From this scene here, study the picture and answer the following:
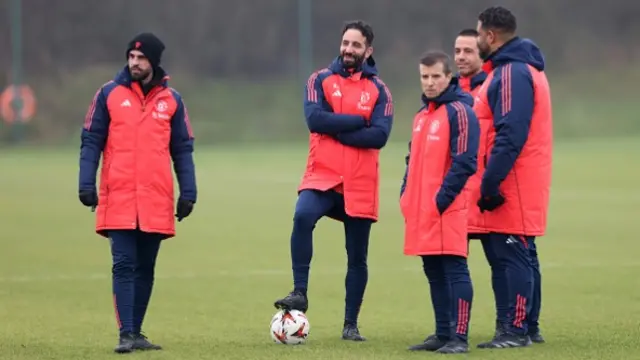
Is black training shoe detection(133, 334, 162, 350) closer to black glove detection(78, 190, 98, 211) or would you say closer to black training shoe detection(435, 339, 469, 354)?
black glove detection(78, 190, 98, 211)

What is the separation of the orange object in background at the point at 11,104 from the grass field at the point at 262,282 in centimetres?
1361

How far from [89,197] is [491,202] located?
2373mm

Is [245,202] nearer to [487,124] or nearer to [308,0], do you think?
[487,124]

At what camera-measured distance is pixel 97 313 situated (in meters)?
10.4

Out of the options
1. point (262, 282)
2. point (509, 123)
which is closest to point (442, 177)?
point (509, 123)

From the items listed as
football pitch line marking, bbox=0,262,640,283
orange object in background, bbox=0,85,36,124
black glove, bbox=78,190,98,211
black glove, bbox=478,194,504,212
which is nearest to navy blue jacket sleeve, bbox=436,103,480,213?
black glove, bbox=478,194,504,212

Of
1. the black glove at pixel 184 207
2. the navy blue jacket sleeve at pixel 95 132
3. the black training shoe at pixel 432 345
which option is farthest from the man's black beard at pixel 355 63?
the black training shoe at pixel 432 345

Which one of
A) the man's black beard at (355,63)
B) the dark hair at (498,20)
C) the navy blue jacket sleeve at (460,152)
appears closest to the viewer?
the navy blue jacket sleeve at (460,152)

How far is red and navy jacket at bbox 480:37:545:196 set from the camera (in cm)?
825

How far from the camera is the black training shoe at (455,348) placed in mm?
8094

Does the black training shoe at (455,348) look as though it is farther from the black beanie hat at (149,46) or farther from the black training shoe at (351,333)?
the black beanie hat at (149,46)

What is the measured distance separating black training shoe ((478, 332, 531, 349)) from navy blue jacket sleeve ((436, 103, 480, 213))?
0.91 m

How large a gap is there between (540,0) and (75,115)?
45.7ft

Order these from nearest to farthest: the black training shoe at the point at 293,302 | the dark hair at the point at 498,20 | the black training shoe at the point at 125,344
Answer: the black training shoe at the point at 125,344, the dark hair at the point at 498,20, the black training shoe at the point at 293,302
